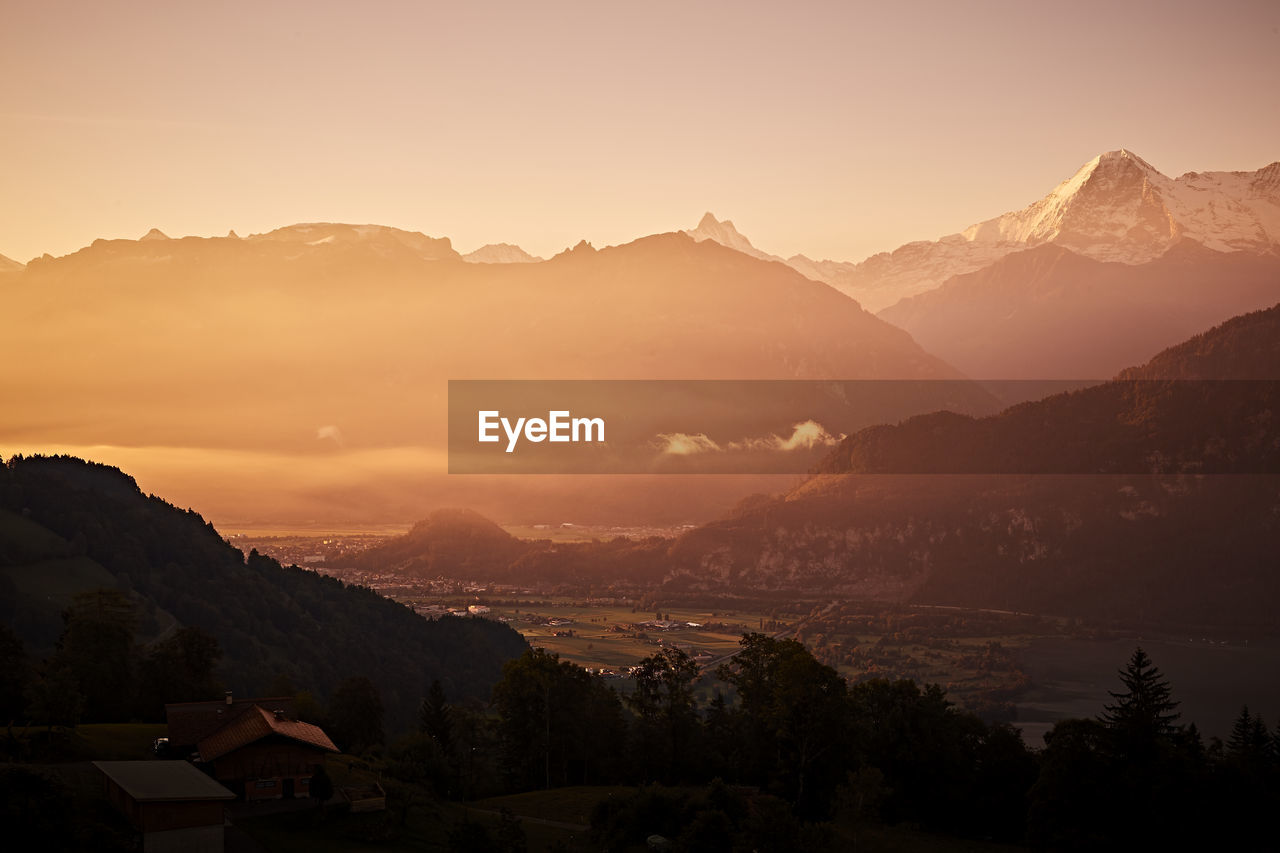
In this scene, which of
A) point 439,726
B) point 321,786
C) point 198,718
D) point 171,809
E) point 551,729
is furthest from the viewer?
point 439,726

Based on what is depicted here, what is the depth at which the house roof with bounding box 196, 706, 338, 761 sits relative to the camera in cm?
8025

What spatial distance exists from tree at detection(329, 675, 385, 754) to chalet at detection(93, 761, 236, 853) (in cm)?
3873

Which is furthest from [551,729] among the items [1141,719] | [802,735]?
[1141,719]

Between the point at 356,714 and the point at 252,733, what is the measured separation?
34088 mm

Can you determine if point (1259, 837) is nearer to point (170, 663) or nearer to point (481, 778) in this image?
point (481, 778)

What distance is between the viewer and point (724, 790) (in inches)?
3216

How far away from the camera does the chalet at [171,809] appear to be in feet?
223

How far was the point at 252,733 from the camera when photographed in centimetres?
8094

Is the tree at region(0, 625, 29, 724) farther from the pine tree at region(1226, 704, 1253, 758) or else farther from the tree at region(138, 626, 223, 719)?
the pine tree at region(1226, 704, 1253, 758)

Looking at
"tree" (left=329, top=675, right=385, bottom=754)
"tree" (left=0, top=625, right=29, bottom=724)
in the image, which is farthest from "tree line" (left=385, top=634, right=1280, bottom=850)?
"tree" (left=0, top=625, right=29, bottom=724)

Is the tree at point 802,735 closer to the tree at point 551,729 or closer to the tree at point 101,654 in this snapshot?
the tree at point 551,729

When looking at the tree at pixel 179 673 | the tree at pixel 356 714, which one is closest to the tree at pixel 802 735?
the tree at pixel 356 714

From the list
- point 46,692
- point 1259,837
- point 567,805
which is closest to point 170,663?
point 46,692

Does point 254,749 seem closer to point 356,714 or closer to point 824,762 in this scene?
point 356,714
